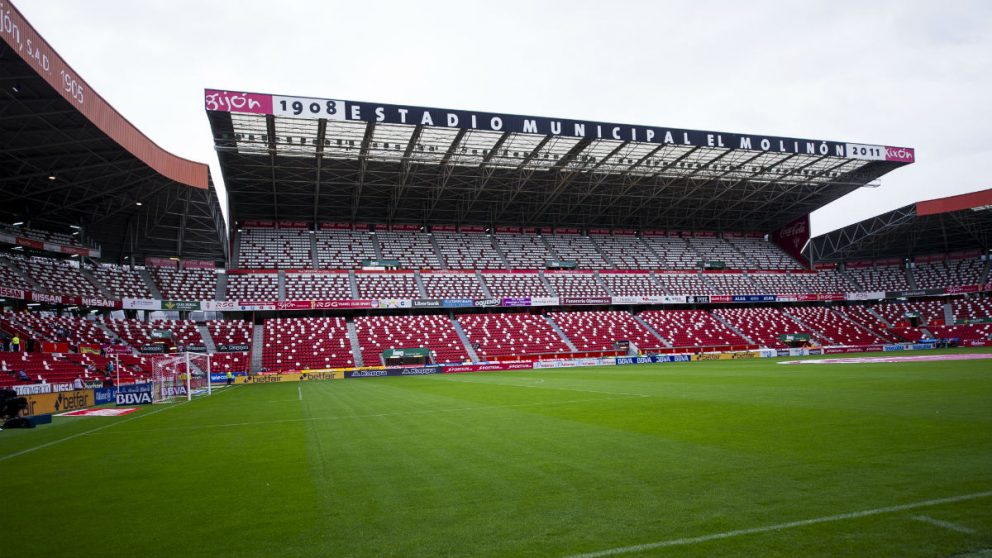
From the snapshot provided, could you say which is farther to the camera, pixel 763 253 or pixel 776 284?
pixel 763 253

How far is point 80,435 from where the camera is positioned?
14758mm

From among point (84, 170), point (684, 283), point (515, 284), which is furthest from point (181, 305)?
point (684, 283)

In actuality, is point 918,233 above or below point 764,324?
above

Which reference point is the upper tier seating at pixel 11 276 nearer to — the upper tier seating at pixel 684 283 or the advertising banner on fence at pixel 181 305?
the advertising banner on fence at pixel 181 305

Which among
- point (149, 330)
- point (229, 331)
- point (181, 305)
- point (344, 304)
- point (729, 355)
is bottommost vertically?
point (729, 355)

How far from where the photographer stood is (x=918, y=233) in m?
63.8

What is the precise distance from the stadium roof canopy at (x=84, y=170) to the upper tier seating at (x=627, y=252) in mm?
42905

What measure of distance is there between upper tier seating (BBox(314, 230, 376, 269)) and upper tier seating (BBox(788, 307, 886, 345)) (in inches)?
1951

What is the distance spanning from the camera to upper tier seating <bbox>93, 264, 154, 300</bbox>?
4528 cm

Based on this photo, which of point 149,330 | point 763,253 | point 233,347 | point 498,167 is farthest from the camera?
point 763,253

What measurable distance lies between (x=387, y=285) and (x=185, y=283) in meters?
18.5

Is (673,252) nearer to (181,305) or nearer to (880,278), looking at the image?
(880,278)

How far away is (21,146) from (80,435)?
64.3ft

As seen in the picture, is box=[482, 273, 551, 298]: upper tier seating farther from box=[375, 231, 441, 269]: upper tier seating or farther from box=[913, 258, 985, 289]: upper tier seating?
box=[913, 258, 985, 289]: upper tier seating
